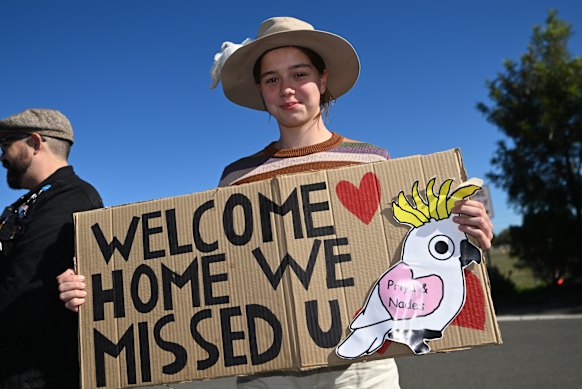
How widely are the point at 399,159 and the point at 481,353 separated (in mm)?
5955

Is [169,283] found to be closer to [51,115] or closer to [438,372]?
[51,115]

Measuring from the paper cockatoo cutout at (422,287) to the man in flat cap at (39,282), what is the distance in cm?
111

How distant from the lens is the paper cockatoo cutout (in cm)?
156

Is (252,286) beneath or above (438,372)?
above

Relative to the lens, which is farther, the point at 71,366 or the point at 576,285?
the point at 576,285

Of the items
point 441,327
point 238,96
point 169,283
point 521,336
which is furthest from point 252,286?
point 521,336

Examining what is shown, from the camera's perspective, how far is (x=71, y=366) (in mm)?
1970

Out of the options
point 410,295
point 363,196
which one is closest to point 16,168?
point 363,196

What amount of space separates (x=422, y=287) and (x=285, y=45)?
1096 millimetres

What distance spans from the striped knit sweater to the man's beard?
3.13 ft

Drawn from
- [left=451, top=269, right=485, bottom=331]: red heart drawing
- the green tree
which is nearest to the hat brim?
[left=451, top=269, right=485, bottom=331]: red heart drawing

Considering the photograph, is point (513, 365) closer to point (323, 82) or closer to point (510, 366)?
point (510, 366)

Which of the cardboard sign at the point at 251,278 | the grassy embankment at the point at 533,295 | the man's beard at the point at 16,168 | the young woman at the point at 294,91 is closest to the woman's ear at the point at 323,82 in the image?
the young woman at the point at 294,91

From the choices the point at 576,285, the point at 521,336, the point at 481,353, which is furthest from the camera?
the point at 576,285
